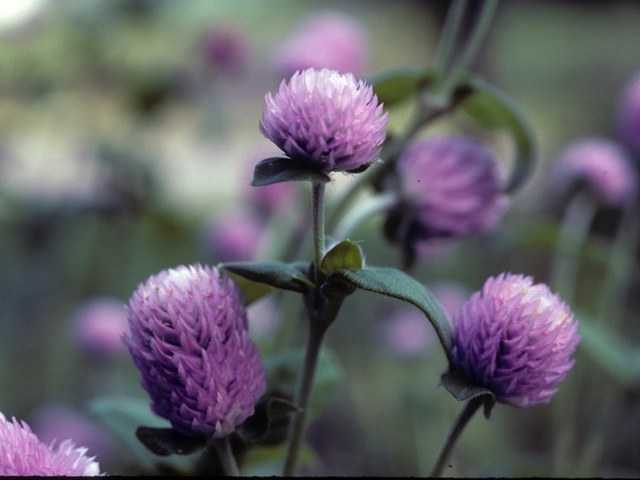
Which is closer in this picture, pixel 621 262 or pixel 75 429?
pixel 621 262

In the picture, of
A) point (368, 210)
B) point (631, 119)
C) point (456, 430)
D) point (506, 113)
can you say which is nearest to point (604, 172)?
point (631, 119)

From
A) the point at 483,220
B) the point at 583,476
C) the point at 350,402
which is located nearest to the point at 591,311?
the point at 350,402

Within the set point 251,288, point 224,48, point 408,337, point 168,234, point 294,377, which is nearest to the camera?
point 251,288

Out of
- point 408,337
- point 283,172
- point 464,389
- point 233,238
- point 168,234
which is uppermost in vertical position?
point 283,172

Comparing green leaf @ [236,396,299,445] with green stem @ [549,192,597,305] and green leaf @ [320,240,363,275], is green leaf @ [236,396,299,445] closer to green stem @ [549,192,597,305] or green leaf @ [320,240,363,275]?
green leaf @ [320,240,363,275]

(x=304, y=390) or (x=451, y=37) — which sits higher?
(x=451, y=37)

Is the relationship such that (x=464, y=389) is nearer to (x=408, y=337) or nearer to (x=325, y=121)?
(x=325, y=121)

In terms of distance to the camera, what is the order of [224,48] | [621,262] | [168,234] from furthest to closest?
[168,234], [224,48], [621,262]
